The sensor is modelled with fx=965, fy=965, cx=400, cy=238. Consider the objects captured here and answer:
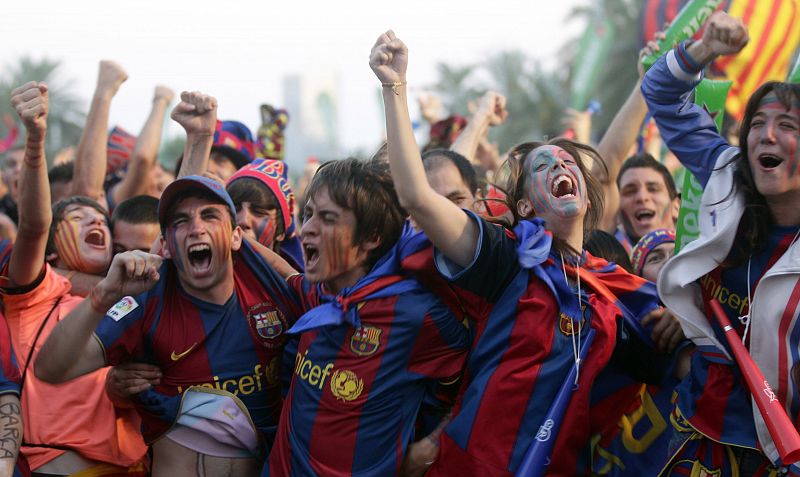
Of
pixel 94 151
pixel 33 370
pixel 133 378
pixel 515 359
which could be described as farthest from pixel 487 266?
pixel 94 151

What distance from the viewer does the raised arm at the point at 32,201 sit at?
12.4 feet

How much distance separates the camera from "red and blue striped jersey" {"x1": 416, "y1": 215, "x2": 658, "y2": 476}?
3.20m

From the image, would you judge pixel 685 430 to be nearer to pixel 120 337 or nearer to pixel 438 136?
pixel 120 337

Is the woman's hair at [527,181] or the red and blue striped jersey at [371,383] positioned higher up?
the woman's hair at [527,181]

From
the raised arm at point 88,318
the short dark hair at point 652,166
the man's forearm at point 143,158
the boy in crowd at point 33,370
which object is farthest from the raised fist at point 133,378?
the short dark hair at point 652,166

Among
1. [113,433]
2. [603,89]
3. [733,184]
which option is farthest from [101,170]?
[603,89]

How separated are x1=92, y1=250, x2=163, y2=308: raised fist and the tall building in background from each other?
2108 centimetres

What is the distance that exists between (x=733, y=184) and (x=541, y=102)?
25676 mm

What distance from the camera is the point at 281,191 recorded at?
4.78m

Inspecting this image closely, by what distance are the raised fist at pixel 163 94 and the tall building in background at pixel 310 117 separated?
18.4 metres

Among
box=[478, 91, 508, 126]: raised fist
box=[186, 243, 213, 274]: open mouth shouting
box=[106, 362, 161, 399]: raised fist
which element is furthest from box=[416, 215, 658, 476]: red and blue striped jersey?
box=[478, 91, 508, 126]: raised fist

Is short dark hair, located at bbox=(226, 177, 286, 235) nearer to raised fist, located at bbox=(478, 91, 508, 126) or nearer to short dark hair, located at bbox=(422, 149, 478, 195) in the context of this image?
short dark hair, located at bbox=(422, 149, 478, 195)

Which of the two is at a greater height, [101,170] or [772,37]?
[772,37]

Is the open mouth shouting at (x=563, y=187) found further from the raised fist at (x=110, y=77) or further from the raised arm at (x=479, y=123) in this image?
the raised fist at (x=110, y=77)
